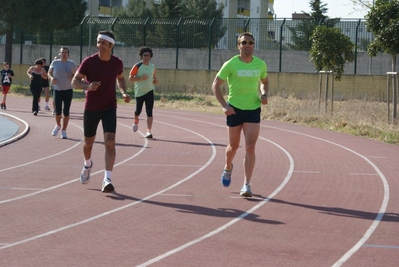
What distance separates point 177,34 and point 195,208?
1412 inches

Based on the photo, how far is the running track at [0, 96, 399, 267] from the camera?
283 inches

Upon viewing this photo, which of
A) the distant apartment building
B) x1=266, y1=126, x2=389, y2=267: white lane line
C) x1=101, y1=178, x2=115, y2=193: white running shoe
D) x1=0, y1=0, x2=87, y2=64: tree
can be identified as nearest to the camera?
x1=266, y1=126, x2=389, y2=267: white lane line

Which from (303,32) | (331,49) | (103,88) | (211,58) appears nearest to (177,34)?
(211,58)

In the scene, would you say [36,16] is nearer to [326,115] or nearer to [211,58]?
[211,58]

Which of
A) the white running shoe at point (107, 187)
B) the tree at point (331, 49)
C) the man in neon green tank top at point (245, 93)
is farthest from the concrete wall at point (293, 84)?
the white running shoe at point (107, 187)

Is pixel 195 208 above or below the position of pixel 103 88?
below

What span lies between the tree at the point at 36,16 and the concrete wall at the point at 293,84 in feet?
19.1

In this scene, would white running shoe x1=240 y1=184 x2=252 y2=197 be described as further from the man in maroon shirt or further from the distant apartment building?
the distant apartment building

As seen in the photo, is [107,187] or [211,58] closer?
[107,187]

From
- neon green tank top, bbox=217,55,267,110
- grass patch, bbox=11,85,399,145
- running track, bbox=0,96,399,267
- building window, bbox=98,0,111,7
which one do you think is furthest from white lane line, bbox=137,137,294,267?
building window, bbox=98,0,111,7

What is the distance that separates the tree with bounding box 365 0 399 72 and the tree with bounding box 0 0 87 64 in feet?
83.5

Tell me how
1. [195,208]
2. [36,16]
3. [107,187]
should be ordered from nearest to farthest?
[195,208] < [107,187] < [36,16]

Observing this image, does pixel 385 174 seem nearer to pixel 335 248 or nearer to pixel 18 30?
pixel 335 248

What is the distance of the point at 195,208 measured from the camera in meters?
9.58
